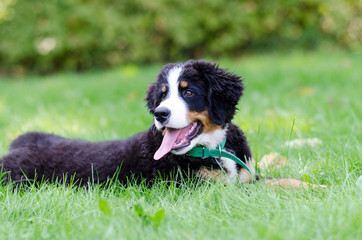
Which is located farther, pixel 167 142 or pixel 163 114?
pixel 167 142

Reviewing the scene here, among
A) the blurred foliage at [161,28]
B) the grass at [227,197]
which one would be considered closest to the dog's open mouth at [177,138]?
the grass at [227,197]

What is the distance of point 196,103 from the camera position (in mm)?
3137

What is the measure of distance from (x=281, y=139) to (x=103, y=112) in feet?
9.98

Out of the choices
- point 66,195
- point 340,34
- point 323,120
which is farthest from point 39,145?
point 340,34

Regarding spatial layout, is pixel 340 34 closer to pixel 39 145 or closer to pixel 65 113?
pixel 65 113

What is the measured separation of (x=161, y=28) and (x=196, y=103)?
8.01 metres

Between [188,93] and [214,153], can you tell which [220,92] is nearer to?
[188,93]

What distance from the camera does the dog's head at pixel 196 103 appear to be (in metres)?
3.04

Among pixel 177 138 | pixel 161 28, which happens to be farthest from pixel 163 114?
pixel 161 28

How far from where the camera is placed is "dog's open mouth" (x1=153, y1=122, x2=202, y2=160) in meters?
3.04

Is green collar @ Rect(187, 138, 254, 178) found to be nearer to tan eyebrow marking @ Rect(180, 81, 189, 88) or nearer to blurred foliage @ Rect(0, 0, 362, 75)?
tan eyebrow marking @ Rect(180, 81, 189, 88)

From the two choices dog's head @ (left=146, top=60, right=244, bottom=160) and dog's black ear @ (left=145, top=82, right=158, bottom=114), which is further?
dog's black ear @ (left=145, top=82, right=158, bottom=114)

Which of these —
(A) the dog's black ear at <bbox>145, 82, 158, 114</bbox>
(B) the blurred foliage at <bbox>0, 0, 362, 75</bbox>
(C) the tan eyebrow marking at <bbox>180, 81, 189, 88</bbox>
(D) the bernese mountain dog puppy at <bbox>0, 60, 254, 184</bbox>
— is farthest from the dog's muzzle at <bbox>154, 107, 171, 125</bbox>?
(B) the blurred foliage at <bbox>0, 0, 362, 75</bbox>

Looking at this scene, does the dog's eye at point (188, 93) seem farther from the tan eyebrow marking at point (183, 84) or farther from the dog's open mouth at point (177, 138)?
the dog's open mouth at point (177, 138)
